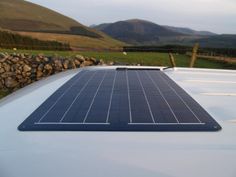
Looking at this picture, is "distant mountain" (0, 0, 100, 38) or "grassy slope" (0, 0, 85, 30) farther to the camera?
"grassy slope" (0, 0, 85, 30)

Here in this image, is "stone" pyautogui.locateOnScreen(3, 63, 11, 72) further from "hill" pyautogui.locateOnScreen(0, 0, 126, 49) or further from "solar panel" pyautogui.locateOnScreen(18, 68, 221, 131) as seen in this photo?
"hill" pyautogui.locateOnScreen(0, 0, 126, 49)

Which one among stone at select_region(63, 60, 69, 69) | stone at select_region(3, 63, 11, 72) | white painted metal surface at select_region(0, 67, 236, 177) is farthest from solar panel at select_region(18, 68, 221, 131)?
stone at select_region(3, 63, 11, 72)

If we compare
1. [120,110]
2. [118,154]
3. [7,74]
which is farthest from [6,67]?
[118,154]

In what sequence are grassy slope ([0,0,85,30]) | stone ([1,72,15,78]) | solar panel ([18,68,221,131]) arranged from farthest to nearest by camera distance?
grassy slope ([0,0,85,30])
stone ([1,72,15,78])
solar panel ([18,68,221,131])

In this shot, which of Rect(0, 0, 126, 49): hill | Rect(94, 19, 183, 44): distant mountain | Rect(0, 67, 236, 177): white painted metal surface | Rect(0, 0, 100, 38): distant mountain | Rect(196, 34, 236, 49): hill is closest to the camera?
Rect(0, 67, 236, 177): white painted metal surface

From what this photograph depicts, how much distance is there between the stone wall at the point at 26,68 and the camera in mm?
13344

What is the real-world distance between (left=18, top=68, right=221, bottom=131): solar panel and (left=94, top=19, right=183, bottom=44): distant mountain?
110m

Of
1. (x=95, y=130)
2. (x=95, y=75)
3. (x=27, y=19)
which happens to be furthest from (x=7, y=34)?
(x=27, y=19)

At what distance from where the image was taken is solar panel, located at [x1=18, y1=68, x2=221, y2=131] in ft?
6.00

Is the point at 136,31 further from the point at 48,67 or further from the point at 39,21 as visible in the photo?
the point at 48,67

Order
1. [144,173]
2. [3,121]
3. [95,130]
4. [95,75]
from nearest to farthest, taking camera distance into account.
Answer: [144,173] → [95,130] → [3,121] → [95,75]

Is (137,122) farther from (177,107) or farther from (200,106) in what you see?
(200,106)

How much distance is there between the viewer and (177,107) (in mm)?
2229

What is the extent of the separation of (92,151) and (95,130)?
24cm
